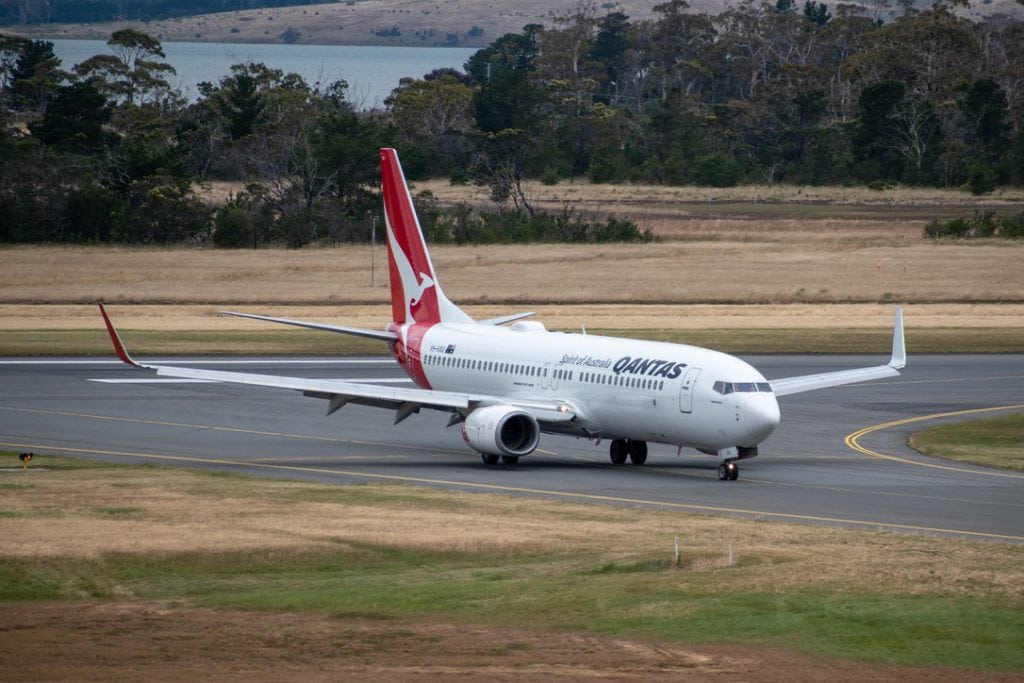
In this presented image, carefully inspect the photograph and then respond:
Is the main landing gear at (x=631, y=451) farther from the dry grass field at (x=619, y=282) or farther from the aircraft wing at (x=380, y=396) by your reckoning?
the dry grass field at (x=619, y=282)

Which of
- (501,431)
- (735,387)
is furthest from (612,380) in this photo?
(735,387)

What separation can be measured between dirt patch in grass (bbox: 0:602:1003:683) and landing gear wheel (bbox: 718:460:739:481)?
19.0 m

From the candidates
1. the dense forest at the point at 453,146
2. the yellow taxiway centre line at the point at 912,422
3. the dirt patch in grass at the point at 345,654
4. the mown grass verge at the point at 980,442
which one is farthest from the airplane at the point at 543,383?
the dense forest at the point at 453,146

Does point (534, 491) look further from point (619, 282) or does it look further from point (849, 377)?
point (619, 282)

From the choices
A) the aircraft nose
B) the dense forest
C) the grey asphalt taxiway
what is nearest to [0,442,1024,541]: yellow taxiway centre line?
the grey asphalt taxiway

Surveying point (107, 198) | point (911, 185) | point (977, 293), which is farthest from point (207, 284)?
point (911, 185)

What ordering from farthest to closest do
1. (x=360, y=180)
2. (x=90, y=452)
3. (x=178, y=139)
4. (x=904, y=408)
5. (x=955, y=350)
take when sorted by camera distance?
(x=178, y=139), (x=360, y=180), (x=955, y=350), (x=904, y=408), (x=90, y=452)

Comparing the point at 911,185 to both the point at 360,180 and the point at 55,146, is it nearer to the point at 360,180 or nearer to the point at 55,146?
the point at 360,180

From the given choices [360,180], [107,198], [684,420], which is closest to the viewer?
[684,420]

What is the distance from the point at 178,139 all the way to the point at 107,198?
4235cm

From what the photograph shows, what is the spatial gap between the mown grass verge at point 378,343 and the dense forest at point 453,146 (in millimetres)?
44057

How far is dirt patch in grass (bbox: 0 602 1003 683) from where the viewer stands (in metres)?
21.8

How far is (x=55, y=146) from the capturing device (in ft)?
484

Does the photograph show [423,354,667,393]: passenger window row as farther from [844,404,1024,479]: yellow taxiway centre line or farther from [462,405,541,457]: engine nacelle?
[844,404,1024,479]: yellow taxiway centre line
